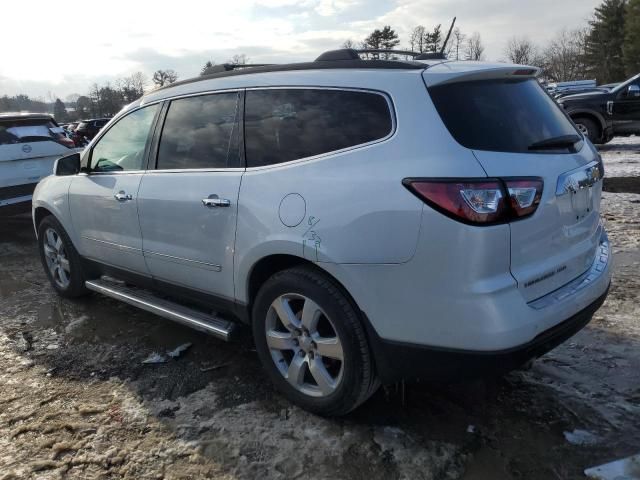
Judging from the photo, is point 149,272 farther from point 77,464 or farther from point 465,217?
point 465,217

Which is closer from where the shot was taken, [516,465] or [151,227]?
[516,465]

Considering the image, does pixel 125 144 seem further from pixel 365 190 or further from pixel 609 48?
pixel 609 48

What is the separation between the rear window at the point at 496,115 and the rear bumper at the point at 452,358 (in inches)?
34.6

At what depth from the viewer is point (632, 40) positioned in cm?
5250

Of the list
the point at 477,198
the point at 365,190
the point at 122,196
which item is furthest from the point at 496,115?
the point at 122,196

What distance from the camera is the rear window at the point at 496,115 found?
8.18 ft

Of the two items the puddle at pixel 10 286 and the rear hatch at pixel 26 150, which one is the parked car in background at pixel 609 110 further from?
the puddle at pixel 10 286

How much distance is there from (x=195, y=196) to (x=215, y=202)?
21 centimetres

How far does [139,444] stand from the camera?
2.89 metres

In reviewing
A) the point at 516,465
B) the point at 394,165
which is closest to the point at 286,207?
the point at 394,165

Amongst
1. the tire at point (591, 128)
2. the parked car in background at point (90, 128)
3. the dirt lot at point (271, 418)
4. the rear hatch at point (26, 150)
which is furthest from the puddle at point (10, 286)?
the parked car in background at point (90, 128)

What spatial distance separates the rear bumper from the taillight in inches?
22.7

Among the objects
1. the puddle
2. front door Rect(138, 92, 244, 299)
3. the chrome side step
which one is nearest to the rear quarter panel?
front door Rect(138, 92, 244, 299)

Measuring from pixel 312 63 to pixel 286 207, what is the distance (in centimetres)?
89
